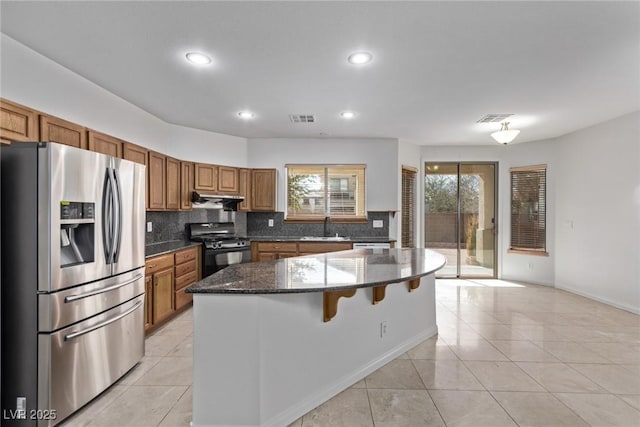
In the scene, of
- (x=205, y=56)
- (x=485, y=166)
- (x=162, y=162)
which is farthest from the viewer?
(x=485, y=166)

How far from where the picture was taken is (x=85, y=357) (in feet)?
7.12

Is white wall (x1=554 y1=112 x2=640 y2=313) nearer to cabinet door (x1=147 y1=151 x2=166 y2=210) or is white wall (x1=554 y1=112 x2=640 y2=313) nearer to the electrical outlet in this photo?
the electrical outlet

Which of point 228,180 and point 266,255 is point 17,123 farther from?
point 266,255

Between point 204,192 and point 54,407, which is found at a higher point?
point 204,192

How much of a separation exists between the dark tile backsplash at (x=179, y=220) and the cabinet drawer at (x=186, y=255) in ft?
1.73

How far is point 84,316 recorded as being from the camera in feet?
7.06

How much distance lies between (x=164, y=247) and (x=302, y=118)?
247 centimetres

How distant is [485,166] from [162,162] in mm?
5795

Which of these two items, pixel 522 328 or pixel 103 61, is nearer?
pixel 103 61

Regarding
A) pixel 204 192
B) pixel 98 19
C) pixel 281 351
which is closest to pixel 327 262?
pixel 281 351

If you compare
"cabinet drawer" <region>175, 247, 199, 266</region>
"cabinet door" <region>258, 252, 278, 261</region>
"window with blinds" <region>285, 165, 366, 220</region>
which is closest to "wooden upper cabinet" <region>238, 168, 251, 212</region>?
"window with blinds" <region>285, 165, 366, 220</region>

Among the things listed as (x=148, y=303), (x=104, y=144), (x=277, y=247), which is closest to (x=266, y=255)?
(x=277, y=247)

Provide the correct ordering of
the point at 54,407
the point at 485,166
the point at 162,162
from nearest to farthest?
the point at 54,407 < the point at 162,162 < the point at 485,166

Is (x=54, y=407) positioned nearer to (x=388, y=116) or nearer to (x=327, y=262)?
(x=327, y=262)
